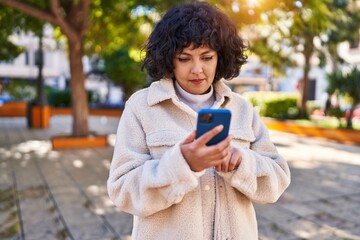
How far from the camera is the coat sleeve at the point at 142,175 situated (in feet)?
4.01

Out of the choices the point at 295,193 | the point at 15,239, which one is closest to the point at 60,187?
the point at 15,239

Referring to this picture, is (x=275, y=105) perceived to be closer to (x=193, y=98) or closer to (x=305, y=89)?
(x=305, y=89)

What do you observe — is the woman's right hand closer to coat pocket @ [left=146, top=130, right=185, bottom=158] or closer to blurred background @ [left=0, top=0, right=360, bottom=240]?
coat pocket @ [left=146, top=130, right=185, bottom=158]

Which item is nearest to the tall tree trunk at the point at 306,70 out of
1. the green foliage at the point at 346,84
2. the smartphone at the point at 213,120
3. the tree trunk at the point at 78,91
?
the green foliage at the point at 346,84

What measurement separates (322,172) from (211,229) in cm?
600

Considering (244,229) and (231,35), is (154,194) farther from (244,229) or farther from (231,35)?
(231,35)

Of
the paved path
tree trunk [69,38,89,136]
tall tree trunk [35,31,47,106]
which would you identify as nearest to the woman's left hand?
the paved path

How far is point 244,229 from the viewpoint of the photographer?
149 cm

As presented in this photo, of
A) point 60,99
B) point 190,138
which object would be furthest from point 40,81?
point 190,138

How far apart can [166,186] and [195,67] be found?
1.54 ft

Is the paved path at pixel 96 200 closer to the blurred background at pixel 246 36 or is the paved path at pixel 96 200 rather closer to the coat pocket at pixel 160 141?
the blurred background at pixel 246 36

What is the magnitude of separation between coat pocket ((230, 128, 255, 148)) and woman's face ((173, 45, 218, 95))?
22 cm

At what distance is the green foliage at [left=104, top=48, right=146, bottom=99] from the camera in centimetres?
2114

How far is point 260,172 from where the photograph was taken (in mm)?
1407
